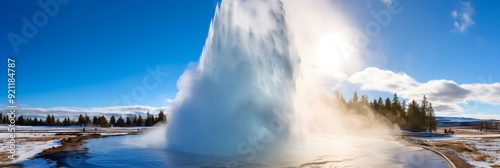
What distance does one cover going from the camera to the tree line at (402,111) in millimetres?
61156

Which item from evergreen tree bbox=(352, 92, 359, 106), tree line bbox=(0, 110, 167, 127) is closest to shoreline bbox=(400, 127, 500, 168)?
evergreen tree bbox=(352, 92, 359, 106)

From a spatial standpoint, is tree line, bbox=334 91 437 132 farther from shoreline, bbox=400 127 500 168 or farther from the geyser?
the geyser

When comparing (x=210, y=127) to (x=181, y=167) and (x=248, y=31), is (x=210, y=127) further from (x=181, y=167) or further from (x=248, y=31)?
(x=248, y=31)

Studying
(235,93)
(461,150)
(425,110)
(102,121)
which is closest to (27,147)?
(235,93)

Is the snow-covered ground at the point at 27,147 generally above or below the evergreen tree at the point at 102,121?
above

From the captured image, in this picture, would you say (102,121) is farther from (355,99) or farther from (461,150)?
(461,150)

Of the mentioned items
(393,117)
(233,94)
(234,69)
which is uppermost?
(234,69)

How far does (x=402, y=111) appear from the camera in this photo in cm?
7469

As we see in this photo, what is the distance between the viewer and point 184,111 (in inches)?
907

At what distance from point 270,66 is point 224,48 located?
431cm

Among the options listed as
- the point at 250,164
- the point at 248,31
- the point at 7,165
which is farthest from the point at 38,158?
the point at 248,31

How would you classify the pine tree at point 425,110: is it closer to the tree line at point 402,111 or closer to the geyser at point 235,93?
the tree line at point 402,111

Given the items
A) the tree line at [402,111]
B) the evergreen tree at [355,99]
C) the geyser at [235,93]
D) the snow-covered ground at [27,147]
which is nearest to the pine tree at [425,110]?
the tree line at [402,111]

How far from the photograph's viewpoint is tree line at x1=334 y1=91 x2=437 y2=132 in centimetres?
6116
